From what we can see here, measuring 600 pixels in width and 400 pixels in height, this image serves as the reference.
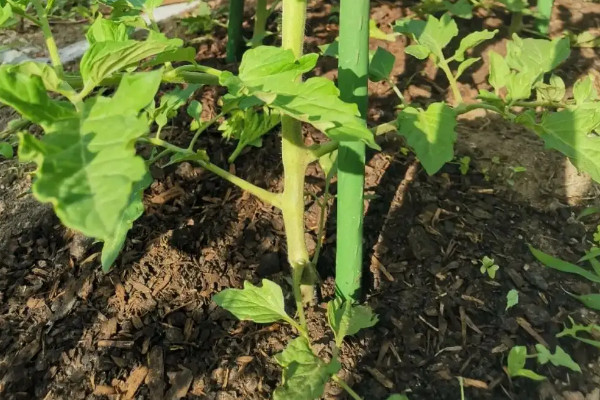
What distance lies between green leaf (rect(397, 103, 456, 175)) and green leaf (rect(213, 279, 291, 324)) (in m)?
0.37

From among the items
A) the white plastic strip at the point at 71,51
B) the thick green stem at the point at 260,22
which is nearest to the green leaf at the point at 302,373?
the thick green stem at the point at 260,22

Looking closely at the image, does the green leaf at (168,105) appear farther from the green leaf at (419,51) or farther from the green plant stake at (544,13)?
the green plant stake at (544,13)

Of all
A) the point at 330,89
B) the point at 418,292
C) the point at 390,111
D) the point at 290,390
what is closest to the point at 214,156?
the point at 390,111

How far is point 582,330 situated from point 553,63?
1.75ft

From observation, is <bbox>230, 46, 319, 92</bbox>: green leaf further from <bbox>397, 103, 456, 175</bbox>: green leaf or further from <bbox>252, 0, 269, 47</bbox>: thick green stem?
<bbox>252, 0, 269, 47</bbox>: thick green stem

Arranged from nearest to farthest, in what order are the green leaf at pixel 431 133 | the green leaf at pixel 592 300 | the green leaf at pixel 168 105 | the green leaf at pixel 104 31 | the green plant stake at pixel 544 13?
the green leaf at pixel 104 31
the green leaf at pixel 431 133
the green leaf at pixel 168 105
the green leaf at pixel 592 300
the green plant stake at pixel 544 13

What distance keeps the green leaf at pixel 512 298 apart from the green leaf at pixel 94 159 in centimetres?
93

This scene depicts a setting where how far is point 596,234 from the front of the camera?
4.65 ft

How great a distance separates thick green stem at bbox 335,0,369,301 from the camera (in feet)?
3.18

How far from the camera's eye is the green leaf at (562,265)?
128cm

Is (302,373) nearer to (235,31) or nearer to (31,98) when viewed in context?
(31,98)

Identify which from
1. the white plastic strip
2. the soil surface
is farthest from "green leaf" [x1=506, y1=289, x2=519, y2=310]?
the white plastic strip

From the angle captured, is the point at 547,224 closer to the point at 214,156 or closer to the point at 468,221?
the point at 468,221

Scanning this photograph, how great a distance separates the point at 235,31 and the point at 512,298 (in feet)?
3.49
